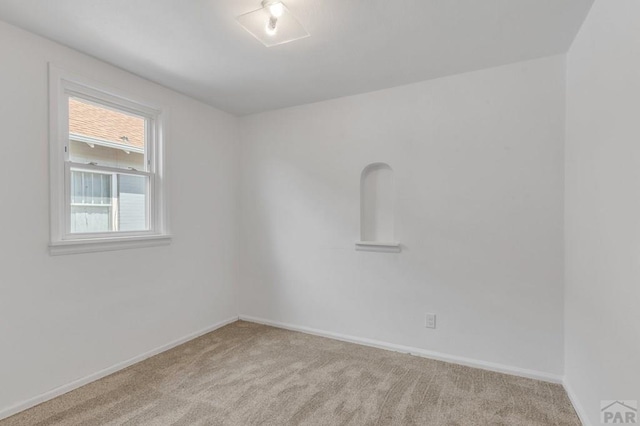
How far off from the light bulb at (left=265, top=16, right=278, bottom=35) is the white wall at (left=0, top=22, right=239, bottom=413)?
59.5 inches

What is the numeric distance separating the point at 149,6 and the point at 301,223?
224 cm

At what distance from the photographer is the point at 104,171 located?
101 inches

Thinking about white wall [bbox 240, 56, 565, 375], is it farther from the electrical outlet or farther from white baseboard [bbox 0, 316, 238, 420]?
white baseboard [bbox 0, 316, 238, 420]

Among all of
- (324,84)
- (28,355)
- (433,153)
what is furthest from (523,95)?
(28,355)

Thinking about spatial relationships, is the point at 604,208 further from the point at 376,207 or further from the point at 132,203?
the point at 132,203

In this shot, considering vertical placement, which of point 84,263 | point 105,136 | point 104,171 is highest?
point 105,136

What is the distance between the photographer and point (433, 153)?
109 inches

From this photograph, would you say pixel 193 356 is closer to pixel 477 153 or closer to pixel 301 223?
pixel 301 223

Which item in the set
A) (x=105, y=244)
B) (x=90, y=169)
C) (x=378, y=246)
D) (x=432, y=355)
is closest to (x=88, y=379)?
(x=105, y=244)

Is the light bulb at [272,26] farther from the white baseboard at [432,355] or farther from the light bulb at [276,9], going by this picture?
the white baseboard at [432,355]

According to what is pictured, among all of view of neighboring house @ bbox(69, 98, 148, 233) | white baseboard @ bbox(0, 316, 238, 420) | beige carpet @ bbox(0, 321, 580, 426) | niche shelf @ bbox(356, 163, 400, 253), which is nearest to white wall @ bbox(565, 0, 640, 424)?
beige carpet @ bbox(0, 321, 580, 426)

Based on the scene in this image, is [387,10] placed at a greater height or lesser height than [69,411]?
greater

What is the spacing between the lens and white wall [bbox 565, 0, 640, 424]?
51.9 inches

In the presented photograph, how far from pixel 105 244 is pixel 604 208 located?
3282mm
